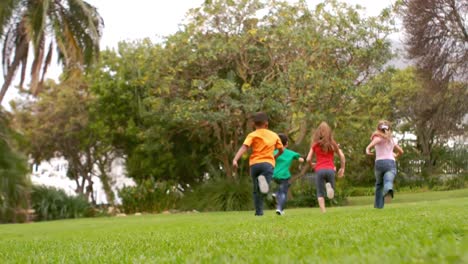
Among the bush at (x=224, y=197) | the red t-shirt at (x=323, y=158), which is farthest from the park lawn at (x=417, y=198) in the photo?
the red t-shirt at (x=323, y=158)

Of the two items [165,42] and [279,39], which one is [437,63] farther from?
[165,42]

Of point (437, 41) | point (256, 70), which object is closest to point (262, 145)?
point (256, 70)

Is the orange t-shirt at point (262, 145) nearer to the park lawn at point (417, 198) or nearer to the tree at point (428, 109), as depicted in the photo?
the park lawn at point (417, 198)

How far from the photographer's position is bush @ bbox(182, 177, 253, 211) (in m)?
23.5

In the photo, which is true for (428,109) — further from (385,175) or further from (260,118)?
(260,118)

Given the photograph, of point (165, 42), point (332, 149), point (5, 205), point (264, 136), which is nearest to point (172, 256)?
point (264, 136)

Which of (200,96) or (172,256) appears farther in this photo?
(200,96)

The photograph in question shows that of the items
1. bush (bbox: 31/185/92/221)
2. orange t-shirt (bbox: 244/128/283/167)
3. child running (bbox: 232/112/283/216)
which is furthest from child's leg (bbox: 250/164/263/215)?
bush (bbox: 31/185/92/221)

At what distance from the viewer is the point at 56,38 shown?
26078 millimetres

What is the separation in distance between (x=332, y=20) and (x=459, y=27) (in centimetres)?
632

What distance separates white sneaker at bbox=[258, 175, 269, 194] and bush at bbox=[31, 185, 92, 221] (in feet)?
43.9

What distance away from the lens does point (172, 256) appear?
5.31 metres

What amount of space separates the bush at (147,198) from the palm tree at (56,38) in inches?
200

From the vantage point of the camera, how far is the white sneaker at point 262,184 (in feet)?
39.8
